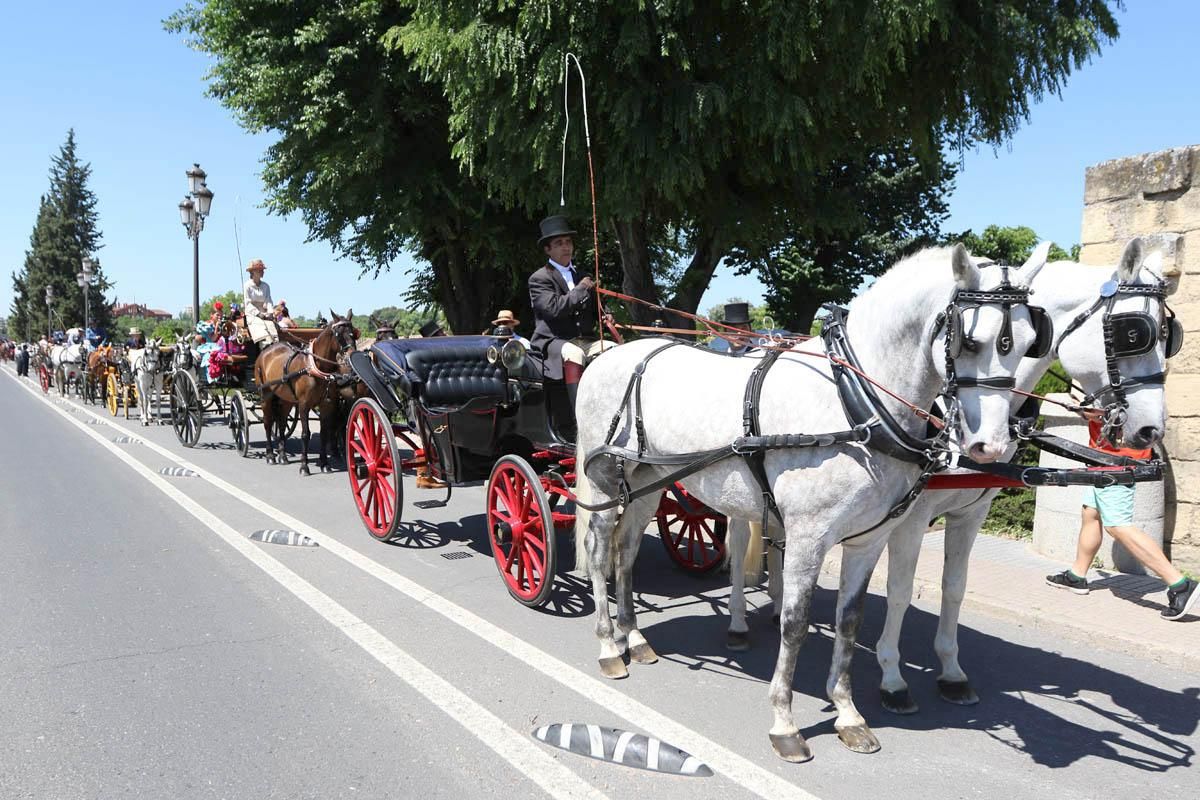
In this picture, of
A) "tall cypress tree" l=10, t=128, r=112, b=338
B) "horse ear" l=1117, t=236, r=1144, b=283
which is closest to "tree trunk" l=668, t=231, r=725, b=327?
"horse ear" l=1117, t=236, r=1144, b=283

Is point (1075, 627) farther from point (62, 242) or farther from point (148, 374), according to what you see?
point (62, 242)

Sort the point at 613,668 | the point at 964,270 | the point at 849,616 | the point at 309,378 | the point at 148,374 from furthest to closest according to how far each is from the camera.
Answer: the point at 148,374, the point at 309,378, the point at 613,668, the point at 849,616, the point at 964,270

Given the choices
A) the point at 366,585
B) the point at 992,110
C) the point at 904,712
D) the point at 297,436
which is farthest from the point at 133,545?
the point at 992,110

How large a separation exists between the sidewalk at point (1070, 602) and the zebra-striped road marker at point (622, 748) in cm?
294

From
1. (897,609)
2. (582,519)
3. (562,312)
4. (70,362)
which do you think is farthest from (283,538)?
(70,362)

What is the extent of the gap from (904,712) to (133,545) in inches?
246

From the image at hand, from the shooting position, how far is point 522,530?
5.68 m

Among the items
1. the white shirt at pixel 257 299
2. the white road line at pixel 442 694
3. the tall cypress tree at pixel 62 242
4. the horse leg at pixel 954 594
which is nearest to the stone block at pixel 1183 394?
the horse leg at pixel 954 594

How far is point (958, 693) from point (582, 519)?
2.32 meters

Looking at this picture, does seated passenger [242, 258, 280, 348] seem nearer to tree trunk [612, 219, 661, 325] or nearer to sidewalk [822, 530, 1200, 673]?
tree trunk [612, 219, 661, 325]

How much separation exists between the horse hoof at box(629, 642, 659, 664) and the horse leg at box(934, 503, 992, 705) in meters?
1.49

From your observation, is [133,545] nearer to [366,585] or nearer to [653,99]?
[366,585]

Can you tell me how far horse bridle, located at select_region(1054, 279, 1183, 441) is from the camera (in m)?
3.36

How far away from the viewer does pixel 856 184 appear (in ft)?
80.7
